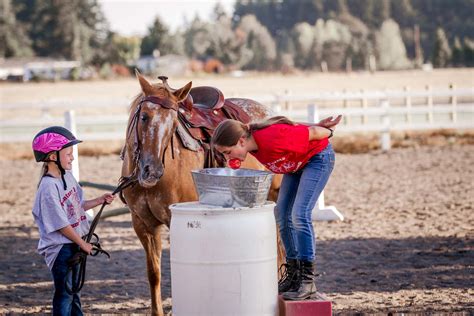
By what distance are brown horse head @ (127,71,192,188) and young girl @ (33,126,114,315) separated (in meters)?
0.84

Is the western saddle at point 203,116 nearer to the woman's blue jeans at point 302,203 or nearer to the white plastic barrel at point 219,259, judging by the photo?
the woman's blue jeans at point 302,203

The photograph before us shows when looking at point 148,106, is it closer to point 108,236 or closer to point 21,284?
point 21,284

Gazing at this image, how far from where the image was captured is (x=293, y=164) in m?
5.86

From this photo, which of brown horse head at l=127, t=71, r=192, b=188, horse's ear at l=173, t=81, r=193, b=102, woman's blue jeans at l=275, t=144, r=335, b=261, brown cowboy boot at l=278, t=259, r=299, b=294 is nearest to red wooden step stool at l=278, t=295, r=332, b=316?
brown cowboy boot at l=278, t=259, r=299, b=294

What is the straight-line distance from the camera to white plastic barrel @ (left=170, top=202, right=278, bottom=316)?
519cm

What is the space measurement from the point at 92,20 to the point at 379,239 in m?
103

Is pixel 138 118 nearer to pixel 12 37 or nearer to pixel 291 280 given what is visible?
pixel 291 280

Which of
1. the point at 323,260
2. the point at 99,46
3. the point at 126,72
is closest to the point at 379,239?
the point at 323,260

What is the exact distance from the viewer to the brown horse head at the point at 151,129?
665 cm

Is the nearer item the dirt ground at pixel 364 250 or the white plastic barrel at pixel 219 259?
the white plastic barrel at pixel 219 259

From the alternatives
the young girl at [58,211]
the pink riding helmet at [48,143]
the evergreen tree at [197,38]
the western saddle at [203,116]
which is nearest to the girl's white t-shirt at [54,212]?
the young girl at [58,211]

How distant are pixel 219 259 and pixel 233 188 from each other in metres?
0.41

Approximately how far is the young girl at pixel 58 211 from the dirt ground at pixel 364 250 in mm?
1684

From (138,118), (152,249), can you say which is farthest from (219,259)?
(152,249)
